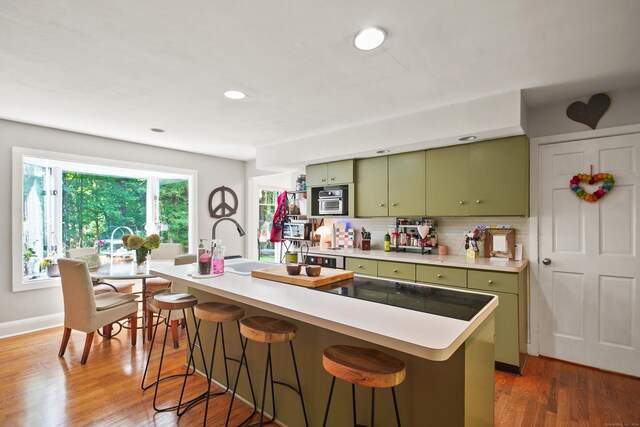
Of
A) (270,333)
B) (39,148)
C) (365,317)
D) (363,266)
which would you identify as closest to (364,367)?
(365,317)

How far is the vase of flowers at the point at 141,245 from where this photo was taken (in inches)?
132

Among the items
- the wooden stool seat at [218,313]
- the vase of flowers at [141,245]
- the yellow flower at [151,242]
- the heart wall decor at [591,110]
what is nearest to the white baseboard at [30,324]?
the vase of flowers at [141,245]

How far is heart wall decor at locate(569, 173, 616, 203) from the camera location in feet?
8.86

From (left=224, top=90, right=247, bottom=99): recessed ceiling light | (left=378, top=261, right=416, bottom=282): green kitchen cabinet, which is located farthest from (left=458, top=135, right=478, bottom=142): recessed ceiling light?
(left=224, top=90, right=247, bottom=99): recessed ceiling light

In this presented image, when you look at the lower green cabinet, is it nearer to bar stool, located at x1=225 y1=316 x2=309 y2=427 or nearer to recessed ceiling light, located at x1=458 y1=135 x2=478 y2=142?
recessed ceiling light, located at x1=458 y1=135 x2=478 y2=142

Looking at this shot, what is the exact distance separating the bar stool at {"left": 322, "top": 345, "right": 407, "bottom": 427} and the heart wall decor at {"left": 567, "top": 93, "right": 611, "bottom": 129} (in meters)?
2.86

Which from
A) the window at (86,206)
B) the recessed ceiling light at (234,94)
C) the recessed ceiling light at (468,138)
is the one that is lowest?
the window at (86,206)

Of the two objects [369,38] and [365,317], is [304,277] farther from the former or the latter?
[369,38]

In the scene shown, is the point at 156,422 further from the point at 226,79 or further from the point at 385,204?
the point at 385,204

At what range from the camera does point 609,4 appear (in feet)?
5.24

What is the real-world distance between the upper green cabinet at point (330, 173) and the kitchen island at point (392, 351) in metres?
2.25

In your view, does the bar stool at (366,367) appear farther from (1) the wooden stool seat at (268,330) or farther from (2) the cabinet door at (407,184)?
(2) the cabinet door at (407,184)

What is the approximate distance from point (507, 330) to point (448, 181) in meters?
1.46

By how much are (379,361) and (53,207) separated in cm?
458
